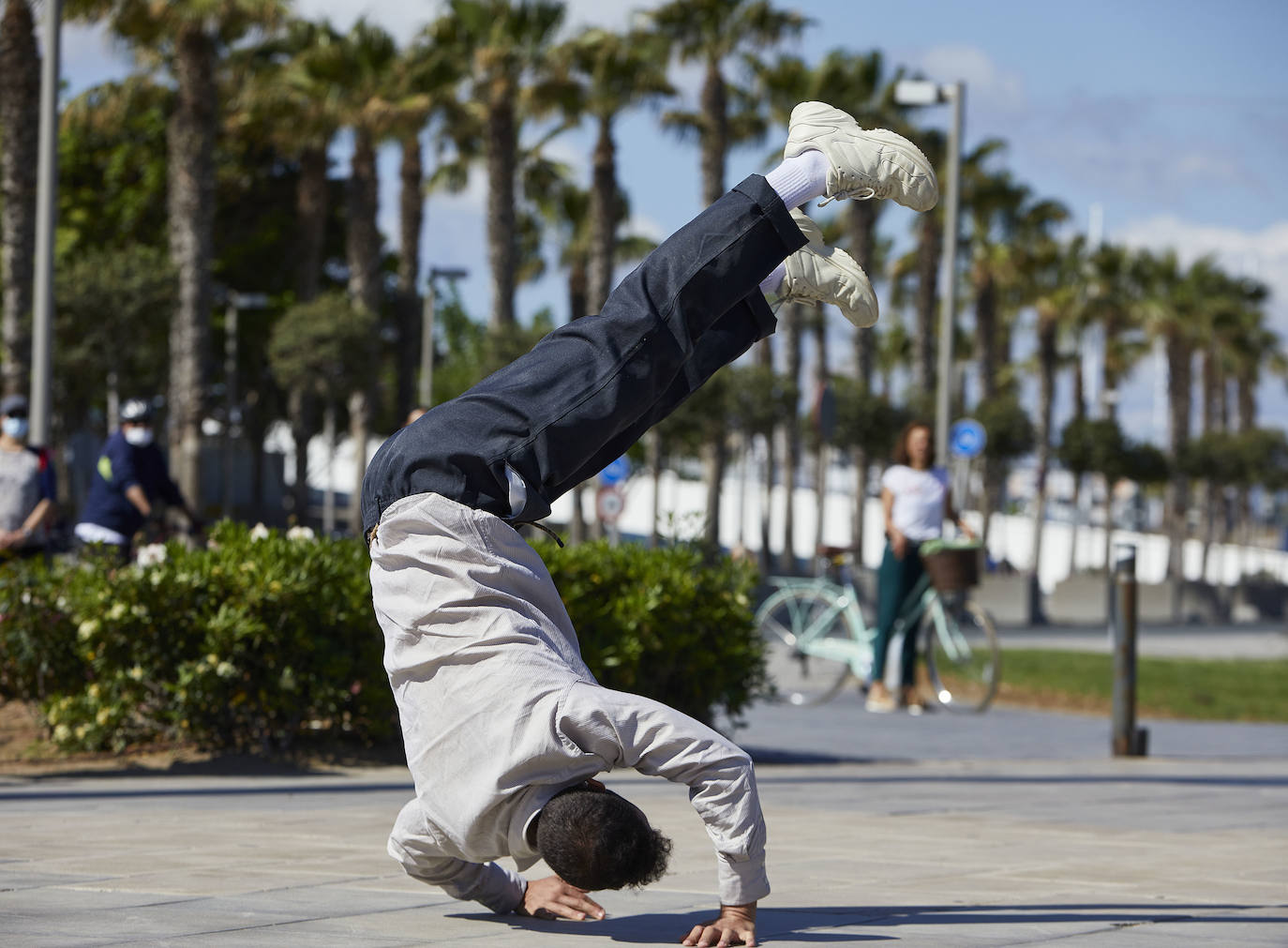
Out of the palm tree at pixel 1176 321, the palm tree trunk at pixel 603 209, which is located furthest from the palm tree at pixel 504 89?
the palm tree at pixel 1176 321

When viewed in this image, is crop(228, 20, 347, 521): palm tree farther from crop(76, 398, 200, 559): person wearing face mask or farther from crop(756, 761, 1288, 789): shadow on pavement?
crop(756, 761, 1288, 789): shadow on pavement

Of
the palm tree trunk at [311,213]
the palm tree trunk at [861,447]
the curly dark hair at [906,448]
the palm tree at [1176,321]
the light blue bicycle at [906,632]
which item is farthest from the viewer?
the palm tree at [1176,321]

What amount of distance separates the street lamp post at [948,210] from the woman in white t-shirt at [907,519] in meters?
7.00

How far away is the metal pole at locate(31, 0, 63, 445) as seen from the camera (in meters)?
12.4

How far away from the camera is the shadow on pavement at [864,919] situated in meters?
4.05

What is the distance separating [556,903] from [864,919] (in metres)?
0.78

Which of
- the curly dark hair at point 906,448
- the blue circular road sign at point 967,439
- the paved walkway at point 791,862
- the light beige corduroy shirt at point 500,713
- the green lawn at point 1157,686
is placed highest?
the blue circular road sign at point 967,439

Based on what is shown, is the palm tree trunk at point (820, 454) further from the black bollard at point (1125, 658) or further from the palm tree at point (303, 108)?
the black bollard at point (1125, 658)

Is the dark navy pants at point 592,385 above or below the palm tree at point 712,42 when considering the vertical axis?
below

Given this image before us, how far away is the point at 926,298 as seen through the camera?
139ft

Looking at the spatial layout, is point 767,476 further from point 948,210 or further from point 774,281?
point 774,281

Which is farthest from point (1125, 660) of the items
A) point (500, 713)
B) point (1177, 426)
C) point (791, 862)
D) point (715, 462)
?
point (1177, 426)

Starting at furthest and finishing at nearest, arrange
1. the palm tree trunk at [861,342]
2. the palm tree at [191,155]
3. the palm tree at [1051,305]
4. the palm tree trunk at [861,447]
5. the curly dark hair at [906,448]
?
the palm tree at [1051,305]
the palm tree trunk at [861,447]
the palm tree trunk at [861,342]
the palm tree at [191,155]
the curly dark hair at [906,448]

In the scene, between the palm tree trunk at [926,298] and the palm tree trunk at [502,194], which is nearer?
the palm tree trunk at [502,194]
